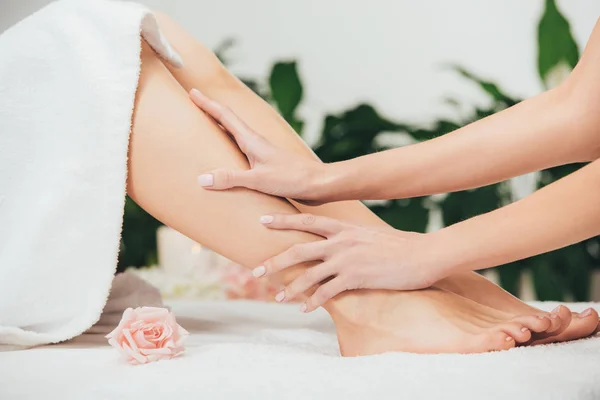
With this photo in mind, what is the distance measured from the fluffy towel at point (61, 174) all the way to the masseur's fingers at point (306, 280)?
0.21m

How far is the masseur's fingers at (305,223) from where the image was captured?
0.83 meters

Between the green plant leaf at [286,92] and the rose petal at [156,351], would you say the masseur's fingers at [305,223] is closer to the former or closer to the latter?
the rose petal at [156,351]

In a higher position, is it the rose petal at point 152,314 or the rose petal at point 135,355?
the rose petal at point 152,314

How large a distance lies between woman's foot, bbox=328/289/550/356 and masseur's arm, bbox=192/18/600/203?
5.7 inches

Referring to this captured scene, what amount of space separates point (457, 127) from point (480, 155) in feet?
3.45

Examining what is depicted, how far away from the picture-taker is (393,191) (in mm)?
917

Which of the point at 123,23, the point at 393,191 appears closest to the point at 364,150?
the point at 393,191

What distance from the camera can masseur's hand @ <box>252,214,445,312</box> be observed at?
826mm

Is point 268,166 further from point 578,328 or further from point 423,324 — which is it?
point 578,328

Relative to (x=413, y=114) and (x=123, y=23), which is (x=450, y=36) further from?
(x=123, y=23)

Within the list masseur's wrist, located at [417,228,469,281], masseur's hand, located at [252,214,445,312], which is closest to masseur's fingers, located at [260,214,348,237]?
masseur's hand, located at [252,214,445,312]

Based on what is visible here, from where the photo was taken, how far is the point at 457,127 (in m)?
1.88

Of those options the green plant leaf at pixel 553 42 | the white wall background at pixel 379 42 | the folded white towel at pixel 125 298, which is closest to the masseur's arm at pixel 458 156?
the folded white towel at pixel 125 298

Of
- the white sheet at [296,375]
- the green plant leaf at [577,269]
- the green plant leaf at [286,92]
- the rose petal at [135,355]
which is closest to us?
the white sheet at [296,375]
